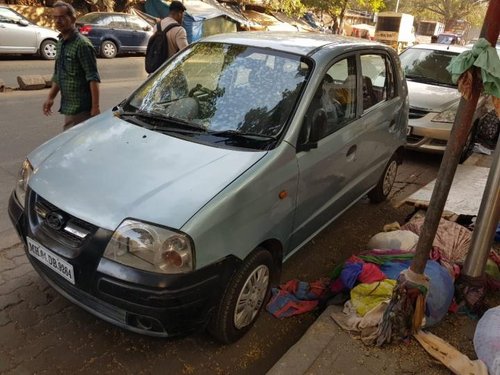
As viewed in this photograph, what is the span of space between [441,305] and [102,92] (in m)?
8.56

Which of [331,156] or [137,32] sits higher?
[331,156]

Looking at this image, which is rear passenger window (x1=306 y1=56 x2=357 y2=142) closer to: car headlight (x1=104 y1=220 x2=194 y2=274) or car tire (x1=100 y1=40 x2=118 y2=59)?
car headlight (x1=104 y1=220 x2=194 y2=274)

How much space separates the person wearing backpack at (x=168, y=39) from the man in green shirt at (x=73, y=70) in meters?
1.41

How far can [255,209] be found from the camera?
254cm

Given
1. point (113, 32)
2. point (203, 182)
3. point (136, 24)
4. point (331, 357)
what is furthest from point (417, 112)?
point (136, 24)

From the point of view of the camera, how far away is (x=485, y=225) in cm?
296

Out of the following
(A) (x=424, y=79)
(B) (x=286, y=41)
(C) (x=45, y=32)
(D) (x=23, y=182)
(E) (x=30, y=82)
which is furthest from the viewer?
(C) (x=45, y=32)

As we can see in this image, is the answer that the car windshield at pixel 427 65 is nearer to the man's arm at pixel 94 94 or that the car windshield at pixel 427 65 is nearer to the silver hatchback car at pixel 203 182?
the silver hatchback car at pixel 203 182

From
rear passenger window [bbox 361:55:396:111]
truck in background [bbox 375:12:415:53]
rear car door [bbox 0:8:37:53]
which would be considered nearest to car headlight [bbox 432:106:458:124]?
rear passenger window [bbox 361:55:396:111]

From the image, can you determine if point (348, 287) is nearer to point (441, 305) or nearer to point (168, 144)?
point (441, 305)

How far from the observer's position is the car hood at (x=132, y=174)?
225cm

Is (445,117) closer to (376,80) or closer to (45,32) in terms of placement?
(376,80)

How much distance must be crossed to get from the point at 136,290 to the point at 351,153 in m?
2.21

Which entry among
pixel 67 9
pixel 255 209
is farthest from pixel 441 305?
pixel 67 9
